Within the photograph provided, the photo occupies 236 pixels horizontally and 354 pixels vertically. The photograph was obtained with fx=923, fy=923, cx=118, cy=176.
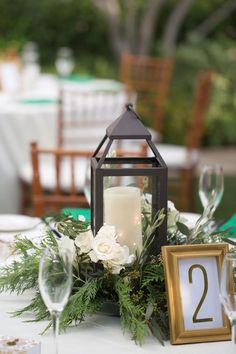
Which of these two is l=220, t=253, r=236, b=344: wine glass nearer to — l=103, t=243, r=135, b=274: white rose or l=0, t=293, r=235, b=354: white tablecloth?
l=0, t=293, r=235, b=354: white tablecloth

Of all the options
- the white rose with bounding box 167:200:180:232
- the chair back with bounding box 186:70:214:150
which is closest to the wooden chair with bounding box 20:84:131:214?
the chair back with bounding box 186:70:214:150

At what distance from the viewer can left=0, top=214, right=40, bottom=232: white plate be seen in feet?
8.39

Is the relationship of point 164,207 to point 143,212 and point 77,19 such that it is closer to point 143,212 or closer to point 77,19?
point 143,212

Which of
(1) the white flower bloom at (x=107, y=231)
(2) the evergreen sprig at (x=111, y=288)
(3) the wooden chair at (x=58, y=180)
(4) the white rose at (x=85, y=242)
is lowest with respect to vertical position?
(3) the wooden chair at (x=58, y=180)

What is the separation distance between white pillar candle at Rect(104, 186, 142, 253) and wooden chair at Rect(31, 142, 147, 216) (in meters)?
1.33

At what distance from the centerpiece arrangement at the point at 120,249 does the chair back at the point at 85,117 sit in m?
3.04

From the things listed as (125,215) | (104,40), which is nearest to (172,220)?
(125,215)

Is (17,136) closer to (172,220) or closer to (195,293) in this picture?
(172,220)

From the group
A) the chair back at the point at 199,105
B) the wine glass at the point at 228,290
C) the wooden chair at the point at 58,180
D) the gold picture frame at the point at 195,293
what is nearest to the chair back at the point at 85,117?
the wooden chair at the point at 58,180

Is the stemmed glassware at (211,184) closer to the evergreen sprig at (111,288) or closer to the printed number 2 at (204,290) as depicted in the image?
the evergreen sprig at (111,288)

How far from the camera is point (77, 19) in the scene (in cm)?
1163

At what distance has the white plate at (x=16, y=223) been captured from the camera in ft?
8.39

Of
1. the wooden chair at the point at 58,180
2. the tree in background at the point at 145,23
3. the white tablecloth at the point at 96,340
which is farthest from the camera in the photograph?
the tree in background at the point at 145,23

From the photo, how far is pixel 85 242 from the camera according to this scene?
6.08 ft
